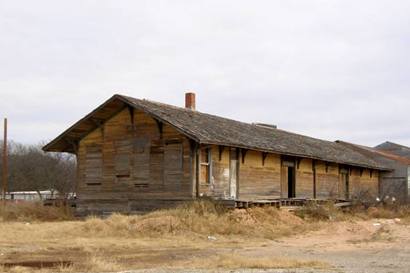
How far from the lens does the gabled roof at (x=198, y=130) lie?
88.0 ft

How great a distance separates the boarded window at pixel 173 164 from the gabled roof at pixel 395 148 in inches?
1445

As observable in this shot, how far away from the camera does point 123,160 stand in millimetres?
28922

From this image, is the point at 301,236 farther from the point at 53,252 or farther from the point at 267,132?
the point at 267,132

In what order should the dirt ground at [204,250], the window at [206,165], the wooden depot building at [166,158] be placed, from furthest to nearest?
1. the window at [206,165]
2. the wooden depot building at [166,158]
3. the dirt ground at [204,250]

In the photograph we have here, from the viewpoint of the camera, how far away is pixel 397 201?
3681 centimetres

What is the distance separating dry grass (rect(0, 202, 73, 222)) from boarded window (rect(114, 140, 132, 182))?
11.0 ft

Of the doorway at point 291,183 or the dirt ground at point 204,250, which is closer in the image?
the dirt ground at point 204,250

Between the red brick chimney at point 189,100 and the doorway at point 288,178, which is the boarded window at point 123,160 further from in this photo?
the doorway at point 288,178

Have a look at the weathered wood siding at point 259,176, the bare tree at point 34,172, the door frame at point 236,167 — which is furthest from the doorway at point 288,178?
the bare tree at point 34,172

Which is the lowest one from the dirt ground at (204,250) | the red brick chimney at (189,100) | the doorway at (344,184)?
the dirt ground at (204,250)

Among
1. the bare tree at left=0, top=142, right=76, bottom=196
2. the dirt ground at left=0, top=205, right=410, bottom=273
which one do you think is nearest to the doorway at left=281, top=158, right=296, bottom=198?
the dirt ground at left=0, top=205, right=410, bottom=273

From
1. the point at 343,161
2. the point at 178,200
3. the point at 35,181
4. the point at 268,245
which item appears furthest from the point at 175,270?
the point at 35,181

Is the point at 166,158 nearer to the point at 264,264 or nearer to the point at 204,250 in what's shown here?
the point at 204,250

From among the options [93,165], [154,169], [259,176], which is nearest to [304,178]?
[259,176]
